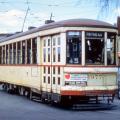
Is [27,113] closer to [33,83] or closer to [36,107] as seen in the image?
[36,107]

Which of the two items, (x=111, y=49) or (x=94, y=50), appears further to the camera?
(x=111, y=49)

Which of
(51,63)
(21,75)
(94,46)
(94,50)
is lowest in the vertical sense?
(21,75)

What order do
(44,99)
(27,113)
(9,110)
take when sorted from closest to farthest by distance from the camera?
(27,113) < (9,110) < (44,99)

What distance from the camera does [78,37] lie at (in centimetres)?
2036

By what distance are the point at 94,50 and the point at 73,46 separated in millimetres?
819

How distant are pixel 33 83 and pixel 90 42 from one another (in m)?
→ 4.33

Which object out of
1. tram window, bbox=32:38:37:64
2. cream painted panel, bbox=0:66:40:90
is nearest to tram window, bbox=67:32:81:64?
cream painted panel, bbox=0:66:40:90

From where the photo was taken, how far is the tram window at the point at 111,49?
20.7 meters

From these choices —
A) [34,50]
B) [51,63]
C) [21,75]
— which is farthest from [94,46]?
[21,75]

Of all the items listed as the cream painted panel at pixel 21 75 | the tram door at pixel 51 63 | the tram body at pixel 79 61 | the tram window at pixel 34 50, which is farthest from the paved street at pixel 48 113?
the tram window at pixel 34 50

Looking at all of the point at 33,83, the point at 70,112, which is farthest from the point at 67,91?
the point at 33,83

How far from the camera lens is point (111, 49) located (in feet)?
68.0

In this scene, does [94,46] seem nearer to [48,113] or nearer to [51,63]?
[51,63]

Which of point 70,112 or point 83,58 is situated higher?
point 83,58
